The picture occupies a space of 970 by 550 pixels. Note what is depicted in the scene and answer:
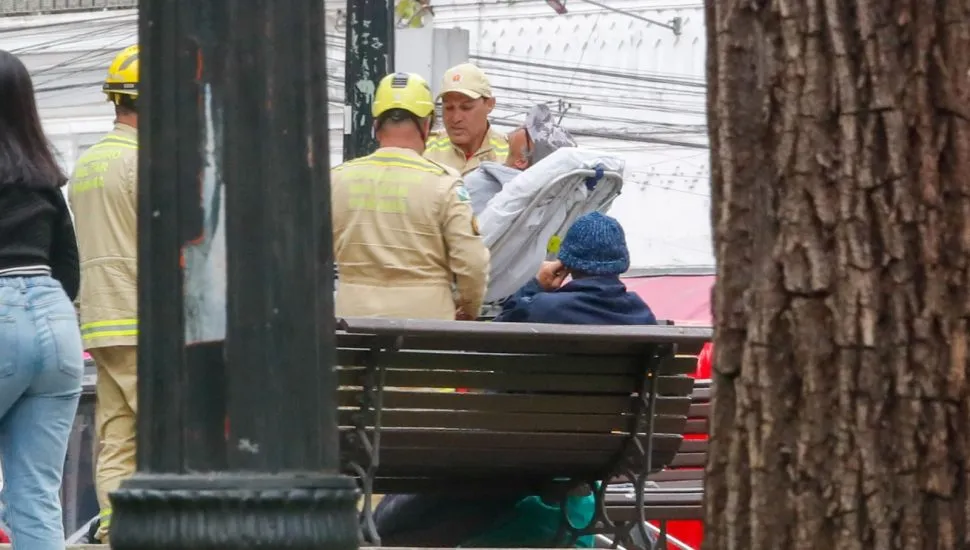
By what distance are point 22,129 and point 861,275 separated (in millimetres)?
3106

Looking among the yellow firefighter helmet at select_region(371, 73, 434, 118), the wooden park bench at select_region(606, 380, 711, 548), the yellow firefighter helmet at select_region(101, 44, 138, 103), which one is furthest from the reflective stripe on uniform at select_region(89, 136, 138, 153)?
the wooden park bench at select_region(606, 380, 711, 548)

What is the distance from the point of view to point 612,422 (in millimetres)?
5637

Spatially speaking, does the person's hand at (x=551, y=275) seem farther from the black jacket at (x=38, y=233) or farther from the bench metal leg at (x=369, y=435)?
the black jacket at (x=38, y=233)

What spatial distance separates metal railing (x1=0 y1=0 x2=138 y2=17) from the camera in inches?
1209

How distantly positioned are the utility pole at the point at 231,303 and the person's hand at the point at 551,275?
3.80 m

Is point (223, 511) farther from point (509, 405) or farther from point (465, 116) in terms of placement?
point (465, 116)

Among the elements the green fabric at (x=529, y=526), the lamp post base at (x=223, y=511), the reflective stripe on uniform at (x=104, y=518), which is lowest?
the green fabric at (x=529, y=526)

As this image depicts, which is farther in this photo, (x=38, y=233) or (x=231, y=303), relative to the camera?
(x=38, y=233)

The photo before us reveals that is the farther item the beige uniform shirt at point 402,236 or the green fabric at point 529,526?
the beige uniform shirt at point 402,236

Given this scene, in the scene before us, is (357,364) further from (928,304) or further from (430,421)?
(928,304)

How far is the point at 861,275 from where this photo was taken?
8.73ft

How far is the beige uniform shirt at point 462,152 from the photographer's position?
25.7 feet

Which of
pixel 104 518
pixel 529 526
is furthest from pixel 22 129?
pixel 529 526

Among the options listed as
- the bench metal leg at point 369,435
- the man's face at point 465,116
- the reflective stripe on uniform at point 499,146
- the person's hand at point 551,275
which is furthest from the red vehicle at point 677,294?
the bench metal leg at point 369,435
